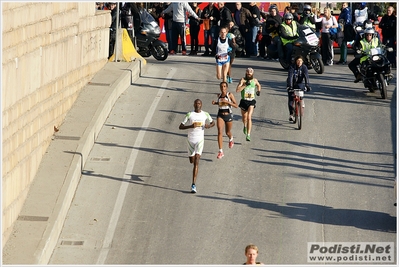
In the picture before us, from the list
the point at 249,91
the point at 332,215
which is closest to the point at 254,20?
the point at 249,91

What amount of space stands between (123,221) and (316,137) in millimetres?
6522

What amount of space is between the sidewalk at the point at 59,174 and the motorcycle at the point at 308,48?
5692 millimetres

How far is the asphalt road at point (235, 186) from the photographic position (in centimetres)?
1652

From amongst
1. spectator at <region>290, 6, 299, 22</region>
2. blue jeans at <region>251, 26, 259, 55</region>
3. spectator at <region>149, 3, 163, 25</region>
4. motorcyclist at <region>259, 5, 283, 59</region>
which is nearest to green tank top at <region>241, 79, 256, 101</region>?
motorcyclist at <region>259, 5, 283, 59</region>

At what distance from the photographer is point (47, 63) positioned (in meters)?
18.9

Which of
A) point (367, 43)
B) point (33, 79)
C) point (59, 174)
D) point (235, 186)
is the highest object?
point (33, 79)

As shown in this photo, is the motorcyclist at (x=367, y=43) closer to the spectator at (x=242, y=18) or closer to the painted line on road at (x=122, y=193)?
the painted line on road at (x=122, y=193)

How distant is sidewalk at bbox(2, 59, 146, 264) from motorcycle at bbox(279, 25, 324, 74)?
5.69 m

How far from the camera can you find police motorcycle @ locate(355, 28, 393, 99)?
25.0 m

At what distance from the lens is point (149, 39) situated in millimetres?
29312

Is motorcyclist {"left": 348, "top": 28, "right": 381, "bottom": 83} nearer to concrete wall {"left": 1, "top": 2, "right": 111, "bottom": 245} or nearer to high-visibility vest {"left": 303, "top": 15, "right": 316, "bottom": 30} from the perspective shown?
high-visibility vest {"left": 303, "top": 15, "right": 316, "bottom": 30}

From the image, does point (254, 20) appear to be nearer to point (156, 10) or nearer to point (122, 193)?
point (156, 10)

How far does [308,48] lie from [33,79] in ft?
39.3

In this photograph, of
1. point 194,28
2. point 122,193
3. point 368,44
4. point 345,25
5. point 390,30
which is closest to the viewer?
point 122,193
